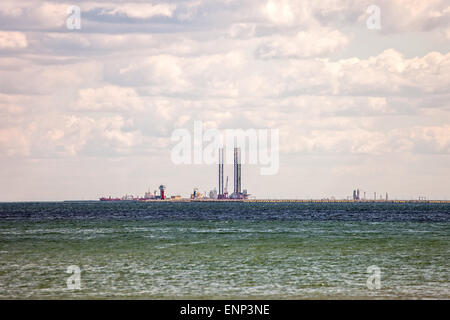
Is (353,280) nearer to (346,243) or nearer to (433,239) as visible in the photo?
(346,243)

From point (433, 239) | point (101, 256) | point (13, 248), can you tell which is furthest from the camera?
point (433, 239)

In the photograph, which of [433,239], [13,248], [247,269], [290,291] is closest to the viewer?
[290,291]

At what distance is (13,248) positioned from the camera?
6300 centimetres

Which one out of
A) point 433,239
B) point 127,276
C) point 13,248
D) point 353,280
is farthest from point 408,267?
point 13,248

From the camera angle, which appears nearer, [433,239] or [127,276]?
[127,276]

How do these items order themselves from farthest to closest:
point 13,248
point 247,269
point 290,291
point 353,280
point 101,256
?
point 13,248
point 101,256
point 247,269
point 353,280
point 290,291

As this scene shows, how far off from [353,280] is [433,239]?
3853 cm
